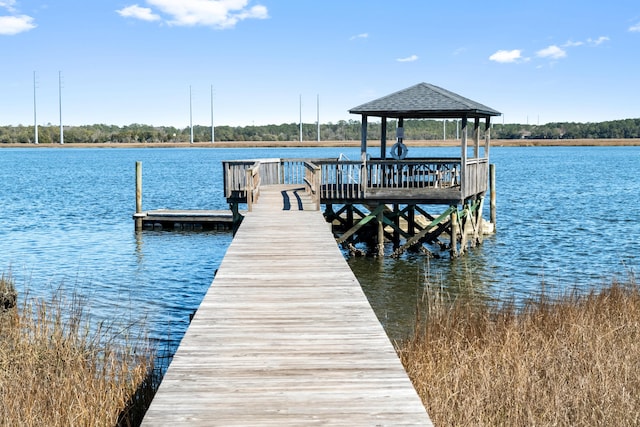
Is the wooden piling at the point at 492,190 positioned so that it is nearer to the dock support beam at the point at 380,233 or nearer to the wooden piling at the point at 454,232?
the wooden piling at the point at 454,232

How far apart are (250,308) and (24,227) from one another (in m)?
23.8

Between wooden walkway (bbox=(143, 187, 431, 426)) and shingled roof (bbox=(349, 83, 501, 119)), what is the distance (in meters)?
9.42

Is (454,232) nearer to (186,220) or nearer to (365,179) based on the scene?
(365,179)

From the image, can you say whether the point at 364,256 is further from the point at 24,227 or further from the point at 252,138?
the point at 252,138

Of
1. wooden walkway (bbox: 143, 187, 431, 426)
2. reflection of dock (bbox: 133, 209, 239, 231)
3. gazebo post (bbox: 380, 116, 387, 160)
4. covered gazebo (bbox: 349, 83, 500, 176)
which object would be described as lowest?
reflection of dock (bbox: 133, 209, 239, 231)

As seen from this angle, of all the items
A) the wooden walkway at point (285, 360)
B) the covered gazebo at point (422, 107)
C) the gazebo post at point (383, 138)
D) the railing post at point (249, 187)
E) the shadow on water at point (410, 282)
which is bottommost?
the shadow on water at point (410, 282)

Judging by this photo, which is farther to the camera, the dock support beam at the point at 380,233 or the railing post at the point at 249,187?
the dock support beam at the point at 380,233

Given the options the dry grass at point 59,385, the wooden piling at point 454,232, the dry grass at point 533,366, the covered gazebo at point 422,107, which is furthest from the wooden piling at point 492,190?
the dry grass at point 59,385

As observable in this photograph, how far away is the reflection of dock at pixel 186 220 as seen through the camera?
26672 mm

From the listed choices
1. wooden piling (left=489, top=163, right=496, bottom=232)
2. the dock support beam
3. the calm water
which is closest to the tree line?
the calm water

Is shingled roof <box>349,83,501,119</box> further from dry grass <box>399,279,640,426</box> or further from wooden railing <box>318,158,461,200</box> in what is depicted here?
dry grass <box>399,279,640,426</box>

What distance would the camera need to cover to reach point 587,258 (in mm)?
21109

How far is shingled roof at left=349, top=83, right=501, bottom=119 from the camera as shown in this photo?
1884 cm

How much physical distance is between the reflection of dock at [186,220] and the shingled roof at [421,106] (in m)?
8.68
